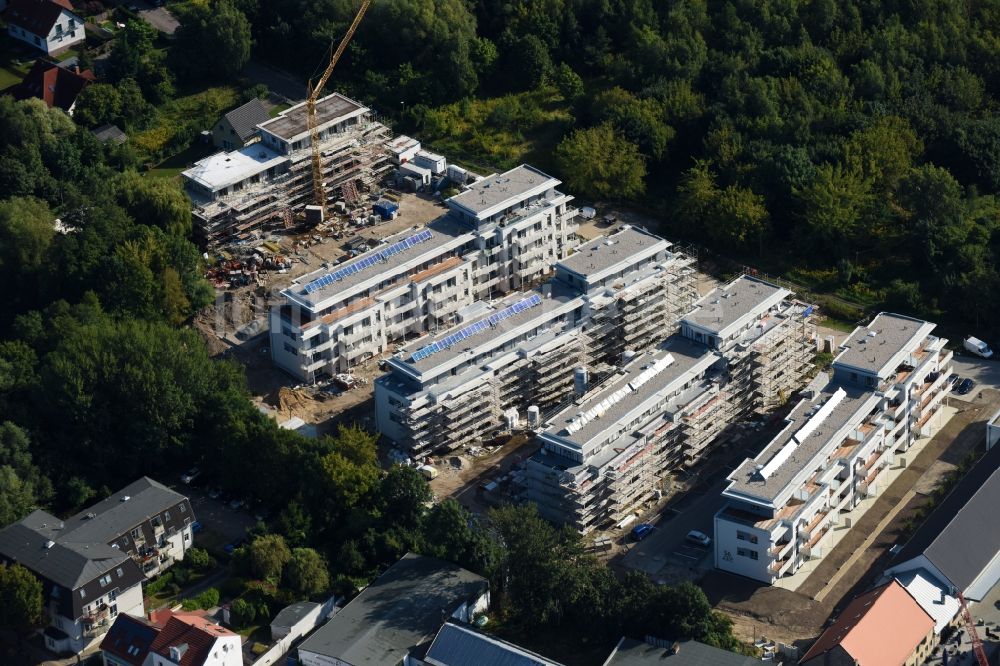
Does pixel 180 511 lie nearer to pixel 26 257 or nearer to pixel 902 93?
pixel 26 257

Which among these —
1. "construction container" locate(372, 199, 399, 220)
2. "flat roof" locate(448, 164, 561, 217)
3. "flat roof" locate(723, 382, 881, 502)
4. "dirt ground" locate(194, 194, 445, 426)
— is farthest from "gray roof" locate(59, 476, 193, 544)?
"construction container" locate(372, 199, 399, 220)

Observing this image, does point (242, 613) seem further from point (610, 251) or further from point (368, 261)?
point (610, 251)

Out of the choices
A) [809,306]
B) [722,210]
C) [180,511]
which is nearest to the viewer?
[180,511]

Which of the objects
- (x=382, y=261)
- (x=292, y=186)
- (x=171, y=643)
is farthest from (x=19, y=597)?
(x=292, y=186)

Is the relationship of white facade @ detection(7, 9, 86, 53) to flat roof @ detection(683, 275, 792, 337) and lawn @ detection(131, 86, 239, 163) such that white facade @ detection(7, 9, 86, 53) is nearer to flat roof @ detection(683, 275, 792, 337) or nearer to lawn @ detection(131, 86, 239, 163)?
lawn @ detection(131, 86, 239, 163)

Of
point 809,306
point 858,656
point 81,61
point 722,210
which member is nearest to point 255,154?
point 81,61

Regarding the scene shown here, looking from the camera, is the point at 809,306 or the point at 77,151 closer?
the point at 809,306
